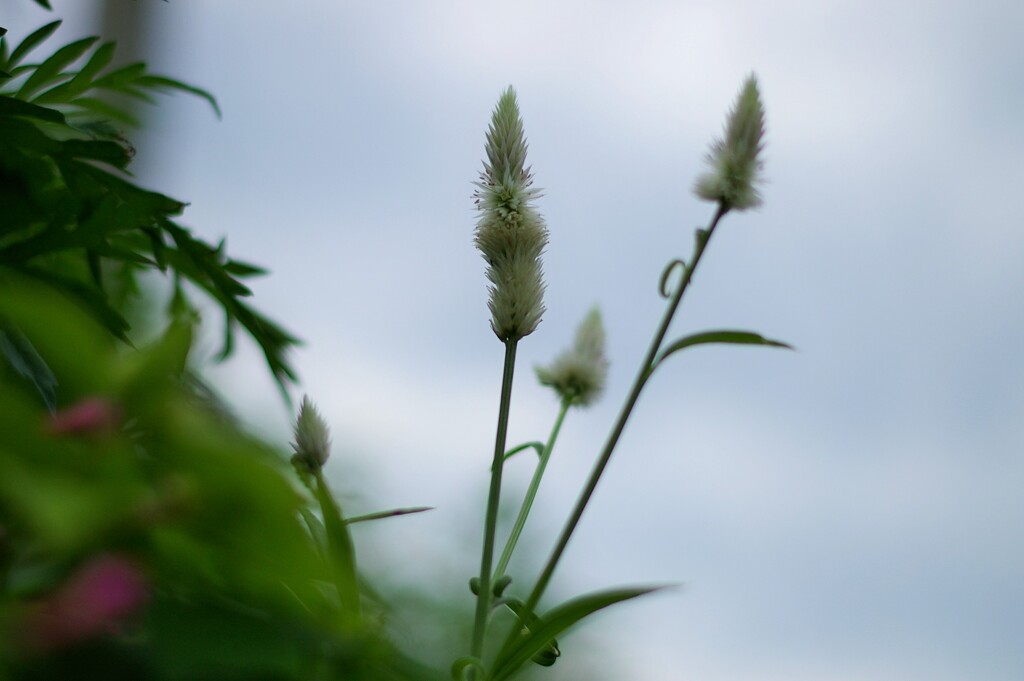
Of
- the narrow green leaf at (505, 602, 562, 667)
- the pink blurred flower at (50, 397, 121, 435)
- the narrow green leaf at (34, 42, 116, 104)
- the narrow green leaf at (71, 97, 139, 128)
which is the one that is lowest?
the narrow green leaf at (505, 602, 562, 667)

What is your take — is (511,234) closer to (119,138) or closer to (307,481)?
(307,481)

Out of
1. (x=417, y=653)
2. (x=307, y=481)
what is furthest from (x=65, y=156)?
(x=417, y=653)

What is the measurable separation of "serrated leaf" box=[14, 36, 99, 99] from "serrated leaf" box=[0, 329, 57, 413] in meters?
0.28

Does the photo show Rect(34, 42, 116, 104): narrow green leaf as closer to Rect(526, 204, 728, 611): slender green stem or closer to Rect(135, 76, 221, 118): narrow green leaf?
Rect(135, 76, 221, 118): narrow green leaf

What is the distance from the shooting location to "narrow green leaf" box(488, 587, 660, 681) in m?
0.37

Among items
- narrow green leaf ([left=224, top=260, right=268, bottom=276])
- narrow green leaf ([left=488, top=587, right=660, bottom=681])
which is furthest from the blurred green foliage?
narrow green leaf ([left=224, top=260, right=268, bottom=276])

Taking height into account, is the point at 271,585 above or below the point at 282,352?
above

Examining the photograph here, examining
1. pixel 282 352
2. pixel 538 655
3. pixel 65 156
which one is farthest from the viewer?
pixel 282 352

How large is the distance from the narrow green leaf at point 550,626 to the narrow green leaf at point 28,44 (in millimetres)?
494

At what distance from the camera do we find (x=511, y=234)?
0.46m

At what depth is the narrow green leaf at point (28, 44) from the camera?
0.62 m

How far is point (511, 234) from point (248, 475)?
10.9 inches

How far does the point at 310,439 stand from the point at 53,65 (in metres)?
0.36

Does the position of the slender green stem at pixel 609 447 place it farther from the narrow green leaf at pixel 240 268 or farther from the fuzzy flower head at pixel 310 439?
the narrow green leaf at pixel 240 268
